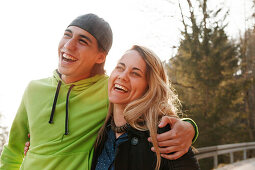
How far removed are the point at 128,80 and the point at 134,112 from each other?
13.2 inches

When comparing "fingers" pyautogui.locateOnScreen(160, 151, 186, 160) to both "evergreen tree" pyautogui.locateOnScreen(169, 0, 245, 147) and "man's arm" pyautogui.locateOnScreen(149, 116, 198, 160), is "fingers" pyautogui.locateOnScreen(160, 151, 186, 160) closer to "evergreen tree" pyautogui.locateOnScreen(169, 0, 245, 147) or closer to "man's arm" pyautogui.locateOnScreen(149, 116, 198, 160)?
"man's arm" pyautogui.locateOnScreen(149, 116, 198, 160)

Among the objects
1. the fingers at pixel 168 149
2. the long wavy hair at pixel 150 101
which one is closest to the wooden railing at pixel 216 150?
the long wavy hair at pixel 150 101

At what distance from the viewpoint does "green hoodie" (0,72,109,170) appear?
2.41 meters

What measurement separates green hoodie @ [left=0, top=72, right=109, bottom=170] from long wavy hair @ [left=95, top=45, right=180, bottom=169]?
19 cm

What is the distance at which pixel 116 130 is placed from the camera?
238 cm

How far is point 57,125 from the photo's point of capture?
2.50 m

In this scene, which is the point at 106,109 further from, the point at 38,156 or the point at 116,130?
the point at 38,156

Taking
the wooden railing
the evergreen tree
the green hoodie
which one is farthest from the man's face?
the evergreen tree

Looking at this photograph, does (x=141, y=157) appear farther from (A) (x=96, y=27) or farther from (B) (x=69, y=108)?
(A) (x=96, y=27)

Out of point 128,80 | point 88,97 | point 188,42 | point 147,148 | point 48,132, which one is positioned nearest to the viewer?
point 147,148

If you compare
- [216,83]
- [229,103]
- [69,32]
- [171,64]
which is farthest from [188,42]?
[69,32]

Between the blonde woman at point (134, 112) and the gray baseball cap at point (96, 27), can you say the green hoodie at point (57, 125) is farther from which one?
the gray baseball cap at point (96, 27)

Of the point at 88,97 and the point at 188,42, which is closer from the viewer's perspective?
the point at 88,97

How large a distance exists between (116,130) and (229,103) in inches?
509
